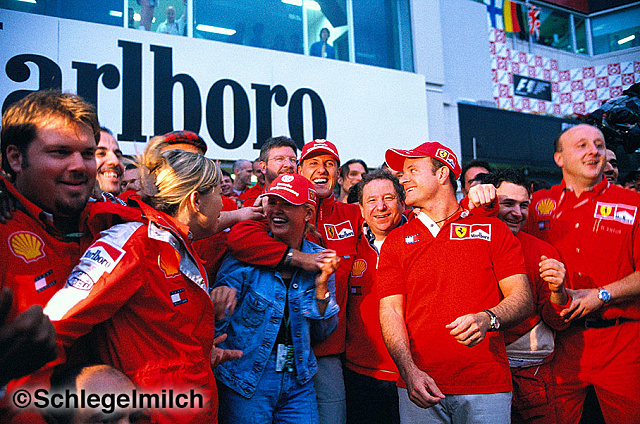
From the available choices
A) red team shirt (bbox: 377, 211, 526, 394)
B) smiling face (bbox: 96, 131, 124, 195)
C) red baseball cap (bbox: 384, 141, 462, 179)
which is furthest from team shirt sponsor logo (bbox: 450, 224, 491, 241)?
smiling face (bbox: 96, 131, 124, 195)

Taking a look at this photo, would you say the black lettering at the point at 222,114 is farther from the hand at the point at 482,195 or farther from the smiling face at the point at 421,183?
the hand at the point at 482,195

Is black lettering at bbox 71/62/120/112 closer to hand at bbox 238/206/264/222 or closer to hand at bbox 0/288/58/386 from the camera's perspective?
hand at bbox 238/206/264/222

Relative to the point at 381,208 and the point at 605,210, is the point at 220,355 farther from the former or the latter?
the point at 605,210

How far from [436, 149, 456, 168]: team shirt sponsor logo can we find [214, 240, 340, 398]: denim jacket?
3.65 feet

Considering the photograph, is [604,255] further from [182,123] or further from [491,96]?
[491,96]

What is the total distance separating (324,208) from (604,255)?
2061 mm

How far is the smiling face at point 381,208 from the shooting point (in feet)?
11.0

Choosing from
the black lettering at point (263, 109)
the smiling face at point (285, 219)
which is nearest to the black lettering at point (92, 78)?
the black lettering at point (263, 109)

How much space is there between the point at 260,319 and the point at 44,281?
1.19m

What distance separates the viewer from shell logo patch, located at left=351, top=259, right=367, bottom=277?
3.26 metres

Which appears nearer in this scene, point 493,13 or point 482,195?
point 482,195

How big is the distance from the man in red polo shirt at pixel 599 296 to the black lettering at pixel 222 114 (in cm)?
597

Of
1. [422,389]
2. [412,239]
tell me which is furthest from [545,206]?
[422,389]

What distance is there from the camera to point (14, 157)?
1.77 meters
